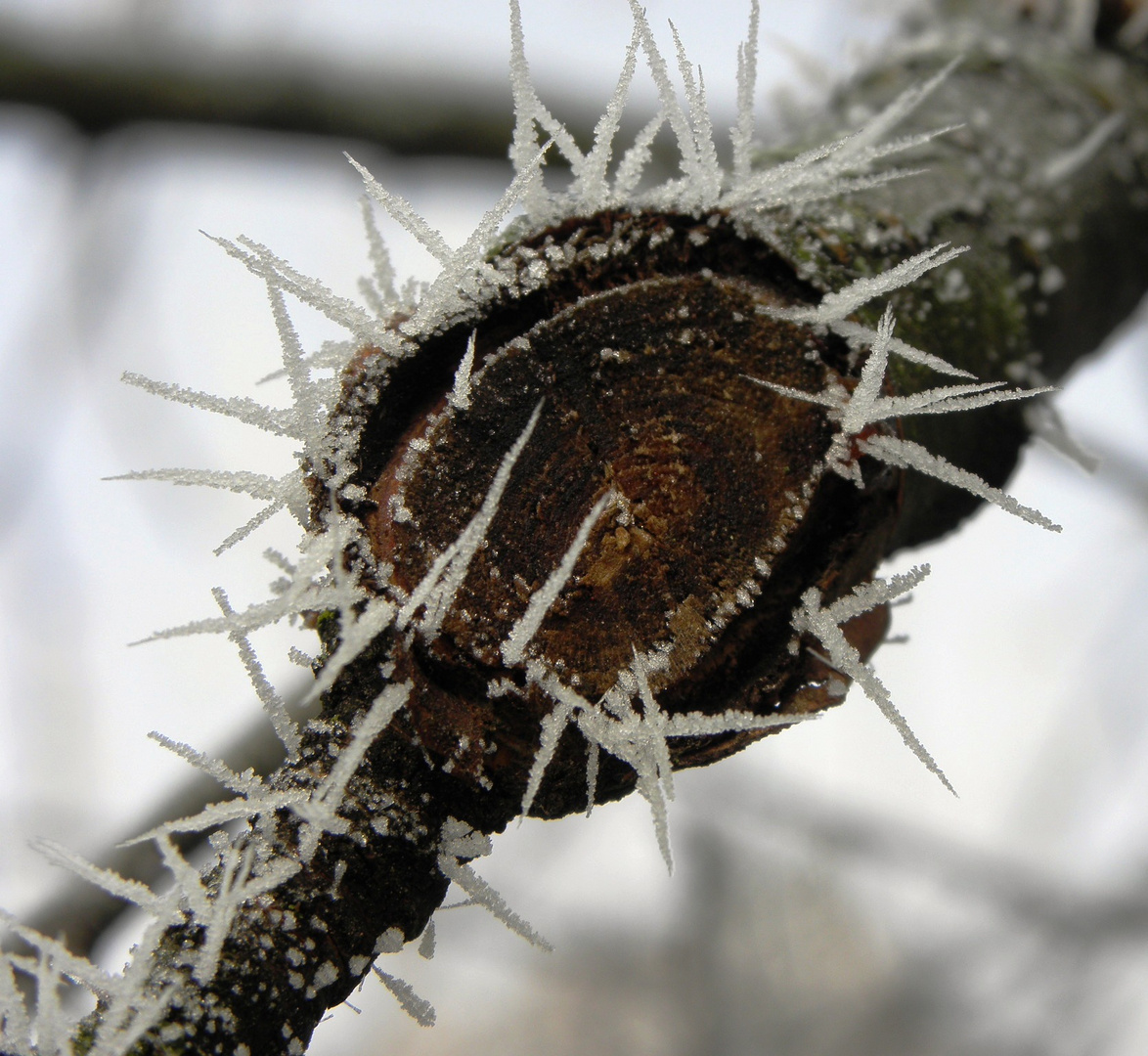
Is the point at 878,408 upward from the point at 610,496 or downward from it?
upward

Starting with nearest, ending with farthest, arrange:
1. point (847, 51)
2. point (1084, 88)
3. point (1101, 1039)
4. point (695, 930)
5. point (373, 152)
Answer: point (1084, 88) → point (847, 51) → point (373, 152) → point (1101, 1039) → point (695, 930)

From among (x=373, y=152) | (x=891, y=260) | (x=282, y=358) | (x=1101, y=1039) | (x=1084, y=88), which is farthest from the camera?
(x=1101, y=1039)

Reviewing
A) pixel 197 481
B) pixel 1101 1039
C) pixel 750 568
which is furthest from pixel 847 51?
pixel 1101 1039

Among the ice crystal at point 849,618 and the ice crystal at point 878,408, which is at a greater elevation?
the ice crystal at point 878,408

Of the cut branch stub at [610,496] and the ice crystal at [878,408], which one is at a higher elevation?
the ice crystal at [878,408]

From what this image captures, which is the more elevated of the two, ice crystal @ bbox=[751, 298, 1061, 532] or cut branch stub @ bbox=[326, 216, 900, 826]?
ice crystal @ bbox=[751, 298, 1061, 532]

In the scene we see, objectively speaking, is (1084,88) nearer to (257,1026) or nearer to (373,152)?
(373,152)

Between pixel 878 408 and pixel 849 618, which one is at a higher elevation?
pixel 878 408

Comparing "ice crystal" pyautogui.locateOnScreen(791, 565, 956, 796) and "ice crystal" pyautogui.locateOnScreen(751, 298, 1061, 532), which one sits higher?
"ice crystal" pyautogui.locateOnScreen(751, 298, 1061, 532)
